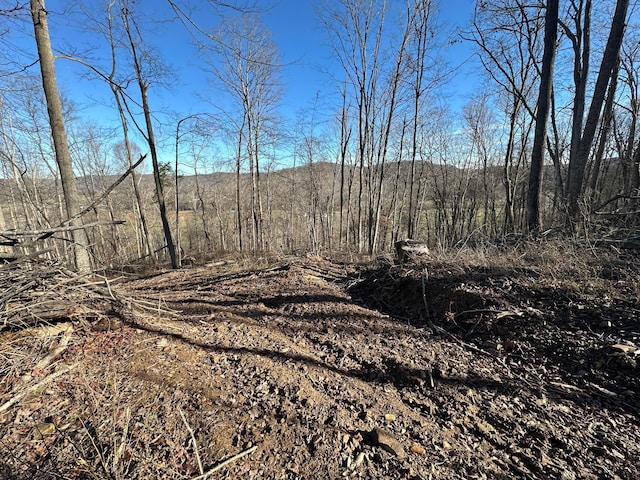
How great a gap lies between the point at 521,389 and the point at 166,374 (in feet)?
9.18

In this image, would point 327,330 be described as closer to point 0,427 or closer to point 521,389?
point 521,389

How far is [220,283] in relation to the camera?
5.10 meters

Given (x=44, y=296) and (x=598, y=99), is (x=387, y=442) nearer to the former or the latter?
(x=44, y=296)

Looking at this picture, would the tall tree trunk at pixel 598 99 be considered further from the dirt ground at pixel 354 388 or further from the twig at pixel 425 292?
the twig at pixel 425 292

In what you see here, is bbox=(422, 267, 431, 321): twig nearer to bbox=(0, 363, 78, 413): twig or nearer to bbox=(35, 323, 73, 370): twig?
bbox=(0, 363, 78, 413): twig

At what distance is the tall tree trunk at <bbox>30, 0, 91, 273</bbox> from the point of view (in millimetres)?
3746

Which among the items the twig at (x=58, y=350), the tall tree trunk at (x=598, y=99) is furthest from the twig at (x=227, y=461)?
the tall tree trunk at (x=598, y=99)

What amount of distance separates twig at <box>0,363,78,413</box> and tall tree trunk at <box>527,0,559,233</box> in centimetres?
744

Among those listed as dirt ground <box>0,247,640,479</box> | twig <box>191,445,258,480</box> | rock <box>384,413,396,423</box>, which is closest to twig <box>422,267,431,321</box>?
dirt ground <box>0,247,640,479</box>

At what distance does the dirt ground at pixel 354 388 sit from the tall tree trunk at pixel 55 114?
1.94 m

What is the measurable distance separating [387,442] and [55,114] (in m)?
5.63

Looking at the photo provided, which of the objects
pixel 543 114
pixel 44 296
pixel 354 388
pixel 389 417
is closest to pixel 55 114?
pixel 44 296

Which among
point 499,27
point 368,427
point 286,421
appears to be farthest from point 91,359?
point 499,27

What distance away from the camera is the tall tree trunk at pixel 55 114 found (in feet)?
12.3
